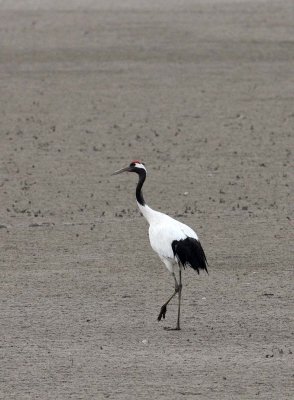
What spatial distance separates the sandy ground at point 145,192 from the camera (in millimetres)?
9266

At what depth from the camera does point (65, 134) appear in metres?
20.6

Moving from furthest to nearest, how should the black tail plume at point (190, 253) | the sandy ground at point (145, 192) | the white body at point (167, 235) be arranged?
the white body at point (167, 235) → the black tail plume at point (190, 253) → the sandy ground at point (145, 192)

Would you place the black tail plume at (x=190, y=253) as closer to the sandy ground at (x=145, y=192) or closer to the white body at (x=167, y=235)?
the white body at (x=167, y=235)

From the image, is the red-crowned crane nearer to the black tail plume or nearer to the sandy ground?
the black tail plume

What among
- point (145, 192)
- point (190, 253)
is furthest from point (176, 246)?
point (145, 192)

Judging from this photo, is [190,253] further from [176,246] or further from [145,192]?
[145,192]

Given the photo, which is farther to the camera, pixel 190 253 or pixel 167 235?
pixel 167 235

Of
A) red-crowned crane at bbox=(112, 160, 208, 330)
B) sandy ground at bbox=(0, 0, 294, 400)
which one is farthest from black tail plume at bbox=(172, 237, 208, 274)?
sandy ground at bbox=(0, 0, 294, 400)

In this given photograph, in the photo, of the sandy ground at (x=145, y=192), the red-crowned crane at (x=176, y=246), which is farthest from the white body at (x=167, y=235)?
the sandy ground at (x=145, y=192)

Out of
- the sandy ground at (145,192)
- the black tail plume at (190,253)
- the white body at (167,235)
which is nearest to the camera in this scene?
the sandy ground at (145,192)

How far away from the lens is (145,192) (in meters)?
16.6

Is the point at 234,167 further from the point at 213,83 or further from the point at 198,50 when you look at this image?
the point at 198,50

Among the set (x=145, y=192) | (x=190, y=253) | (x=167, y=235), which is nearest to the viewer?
(x=190, y=253)

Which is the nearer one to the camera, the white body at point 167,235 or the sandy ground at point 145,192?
the sandy ground at point 145,192
